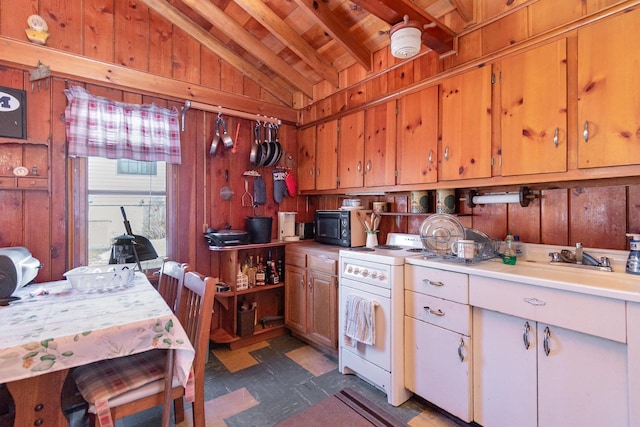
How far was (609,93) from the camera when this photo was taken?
1519 millimetres

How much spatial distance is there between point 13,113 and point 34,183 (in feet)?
1.56

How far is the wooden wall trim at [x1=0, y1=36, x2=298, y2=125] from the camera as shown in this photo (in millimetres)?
2121

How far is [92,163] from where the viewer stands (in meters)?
2.44

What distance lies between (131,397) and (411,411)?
1.58 m

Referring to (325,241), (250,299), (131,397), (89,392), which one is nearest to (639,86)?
(325,241)

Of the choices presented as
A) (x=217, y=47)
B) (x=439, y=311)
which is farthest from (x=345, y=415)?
(x=217, y=47)

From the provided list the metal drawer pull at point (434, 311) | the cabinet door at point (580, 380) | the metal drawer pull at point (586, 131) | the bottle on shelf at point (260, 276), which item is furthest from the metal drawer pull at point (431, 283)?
the bottle on shelf at point (260, 276)

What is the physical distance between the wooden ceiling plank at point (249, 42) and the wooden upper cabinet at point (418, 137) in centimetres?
120

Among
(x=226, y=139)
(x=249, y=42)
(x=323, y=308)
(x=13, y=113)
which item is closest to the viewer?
(x=13, y=113)

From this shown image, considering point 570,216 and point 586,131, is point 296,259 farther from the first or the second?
point 586,131

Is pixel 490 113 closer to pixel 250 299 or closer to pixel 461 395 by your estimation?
pixel 461 395

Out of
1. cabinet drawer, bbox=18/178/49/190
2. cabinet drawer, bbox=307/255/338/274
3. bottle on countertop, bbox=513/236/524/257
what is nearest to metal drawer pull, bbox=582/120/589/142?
bottle on countertop, bbox=513/236/524/257

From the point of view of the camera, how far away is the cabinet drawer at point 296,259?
9.60 ft

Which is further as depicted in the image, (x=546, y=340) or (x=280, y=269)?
(x=280, y=269)
